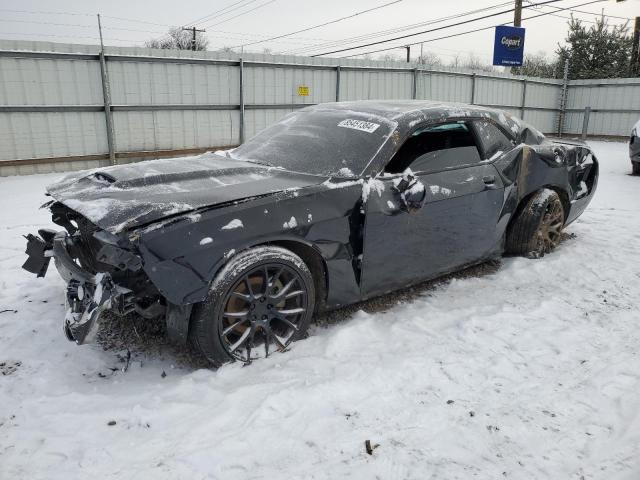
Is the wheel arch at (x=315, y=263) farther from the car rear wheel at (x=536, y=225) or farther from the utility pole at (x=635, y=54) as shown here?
the utility pole at (x=635, y=54)

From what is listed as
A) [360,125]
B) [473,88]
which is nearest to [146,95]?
[360,125]

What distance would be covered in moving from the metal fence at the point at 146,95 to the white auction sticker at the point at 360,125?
25.2 feet

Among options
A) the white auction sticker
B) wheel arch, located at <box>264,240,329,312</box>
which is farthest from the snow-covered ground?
the white auction sticker

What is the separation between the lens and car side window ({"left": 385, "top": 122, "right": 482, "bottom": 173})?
3.48 meters

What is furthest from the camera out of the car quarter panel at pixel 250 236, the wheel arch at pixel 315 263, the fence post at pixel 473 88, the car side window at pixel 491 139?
the fence post at pixel 473 88

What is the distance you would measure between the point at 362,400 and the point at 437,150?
1983 millimetres

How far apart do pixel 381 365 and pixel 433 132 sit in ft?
5.87

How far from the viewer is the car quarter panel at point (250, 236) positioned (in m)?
2.44

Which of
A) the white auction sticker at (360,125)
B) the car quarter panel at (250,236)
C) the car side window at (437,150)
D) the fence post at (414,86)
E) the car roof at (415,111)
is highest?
the fence post at (414,86)

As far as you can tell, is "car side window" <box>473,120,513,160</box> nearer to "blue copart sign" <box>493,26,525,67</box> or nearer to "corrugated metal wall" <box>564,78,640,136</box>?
"blue copart sign" <box>493,26,525,67</box>

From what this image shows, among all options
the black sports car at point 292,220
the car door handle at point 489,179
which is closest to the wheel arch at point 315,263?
the black sports car at point 292,220

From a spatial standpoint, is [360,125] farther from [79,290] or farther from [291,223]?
[79,290]

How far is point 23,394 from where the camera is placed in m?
2.56

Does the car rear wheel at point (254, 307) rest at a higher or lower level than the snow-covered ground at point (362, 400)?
higher
